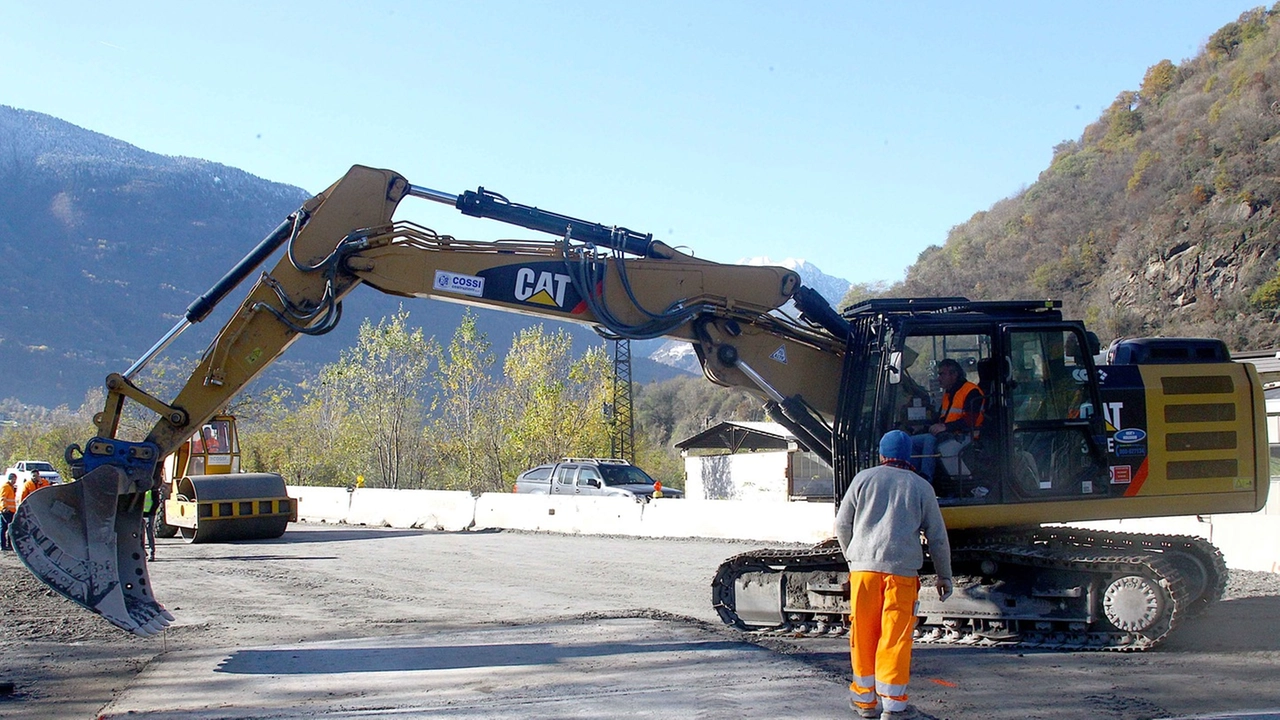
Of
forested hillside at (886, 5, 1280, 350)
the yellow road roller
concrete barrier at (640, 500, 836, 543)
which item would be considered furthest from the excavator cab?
forested hillside at (886, 5, 1280, 350)

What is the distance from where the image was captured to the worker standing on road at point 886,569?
6398 mm

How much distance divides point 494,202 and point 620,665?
154 inches

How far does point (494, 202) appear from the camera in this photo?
30.4 feet

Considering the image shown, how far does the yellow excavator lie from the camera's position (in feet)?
28.1

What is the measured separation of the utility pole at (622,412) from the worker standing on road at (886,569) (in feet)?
125

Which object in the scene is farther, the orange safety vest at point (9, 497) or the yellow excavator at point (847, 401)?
the orange safety vest at point (9, 497)

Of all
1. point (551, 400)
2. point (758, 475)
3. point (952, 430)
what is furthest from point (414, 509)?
point (551, 400)

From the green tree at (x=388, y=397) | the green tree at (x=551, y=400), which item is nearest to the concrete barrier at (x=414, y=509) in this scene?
the green tree at (x=551, y=400)

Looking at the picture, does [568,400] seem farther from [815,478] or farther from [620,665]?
[620,665]

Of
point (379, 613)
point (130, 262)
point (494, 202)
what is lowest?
point (379, 613)

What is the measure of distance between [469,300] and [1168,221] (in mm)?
39021

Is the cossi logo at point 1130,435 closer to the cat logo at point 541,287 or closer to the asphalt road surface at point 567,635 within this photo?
the asphalt road surface at point 567,635

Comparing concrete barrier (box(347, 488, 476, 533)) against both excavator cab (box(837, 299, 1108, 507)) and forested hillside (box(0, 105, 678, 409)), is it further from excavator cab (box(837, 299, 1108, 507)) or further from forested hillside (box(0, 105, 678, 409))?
forested hillside (box(0, 105, 678, 409))

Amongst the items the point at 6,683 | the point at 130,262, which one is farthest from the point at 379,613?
the point at 130,262
